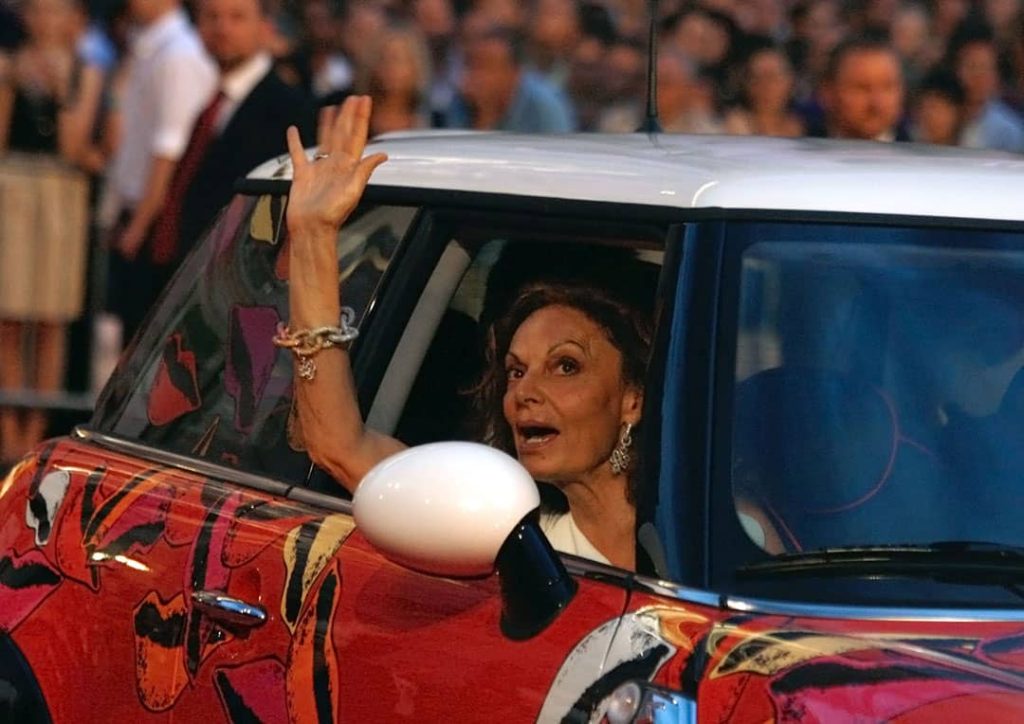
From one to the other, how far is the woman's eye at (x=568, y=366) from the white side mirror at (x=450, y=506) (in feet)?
2.38

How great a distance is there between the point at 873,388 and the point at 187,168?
547cm

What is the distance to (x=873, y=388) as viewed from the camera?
350cm

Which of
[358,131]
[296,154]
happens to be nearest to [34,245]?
[296,154]

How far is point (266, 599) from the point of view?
3824 mm

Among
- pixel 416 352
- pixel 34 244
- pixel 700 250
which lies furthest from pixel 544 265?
pixel 34 244

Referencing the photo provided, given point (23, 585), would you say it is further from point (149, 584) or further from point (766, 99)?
point (766, 99)

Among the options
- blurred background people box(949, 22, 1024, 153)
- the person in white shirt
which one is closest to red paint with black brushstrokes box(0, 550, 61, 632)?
the person in white shirt

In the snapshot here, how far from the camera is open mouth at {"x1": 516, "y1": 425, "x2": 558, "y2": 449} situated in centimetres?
397

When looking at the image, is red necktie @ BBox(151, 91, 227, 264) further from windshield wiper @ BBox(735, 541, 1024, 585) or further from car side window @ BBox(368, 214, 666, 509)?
windshield wiper @ BBox(735, 541, 1024, 585)

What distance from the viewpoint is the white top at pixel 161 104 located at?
9.92 metres

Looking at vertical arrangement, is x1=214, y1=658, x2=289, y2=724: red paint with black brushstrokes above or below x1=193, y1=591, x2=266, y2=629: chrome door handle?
below

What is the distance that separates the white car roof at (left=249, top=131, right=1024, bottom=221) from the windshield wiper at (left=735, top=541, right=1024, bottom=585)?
0.50m

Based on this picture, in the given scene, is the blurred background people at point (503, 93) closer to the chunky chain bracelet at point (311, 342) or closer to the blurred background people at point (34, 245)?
the blurred background people at point (34, 245)

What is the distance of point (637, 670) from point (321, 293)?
1.06 metres
